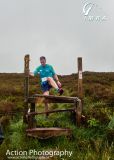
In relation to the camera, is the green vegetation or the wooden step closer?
the green vegetation

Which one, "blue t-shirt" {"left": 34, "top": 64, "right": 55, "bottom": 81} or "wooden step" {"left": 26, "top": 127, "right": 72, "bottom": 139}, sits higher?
"blue t-shirt" {"left": 34, "top": 64, "right": 55, "bottom": 81}

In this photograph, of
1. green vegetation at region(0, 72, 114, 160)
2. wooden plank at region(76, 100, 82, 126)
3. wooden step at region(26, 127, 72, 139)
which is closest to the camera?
green vegetation at region(0, 72, 114, 160)

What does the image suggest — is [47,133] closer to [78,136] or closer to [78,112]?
[78,136]

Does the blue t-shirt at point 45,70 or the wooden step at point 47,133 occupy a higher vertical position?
the blue t-shirt at point 45,70

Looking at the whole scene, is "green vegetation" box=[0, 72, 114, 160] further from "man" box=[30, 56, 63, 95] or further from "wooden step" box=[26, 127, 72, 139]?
"man" box=[30, 56, 63, 95]

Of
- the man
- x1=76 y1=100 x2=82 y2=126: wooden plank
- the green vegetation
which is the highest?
the man

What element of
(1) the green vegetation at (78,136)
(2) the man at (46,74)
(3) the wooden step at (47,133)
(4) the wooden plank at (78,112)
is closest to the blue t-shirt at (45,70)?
(2) the man at (46,74)

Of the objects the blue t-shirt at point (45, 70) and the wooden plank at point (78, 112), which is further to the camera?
the blue t-shirt at point (45, 70)

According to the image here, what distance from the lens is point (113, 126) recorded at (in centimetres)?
1152

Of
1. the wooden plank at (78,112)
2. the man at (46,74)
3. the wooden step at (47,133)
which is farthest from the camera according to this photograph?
the man at (46,74)

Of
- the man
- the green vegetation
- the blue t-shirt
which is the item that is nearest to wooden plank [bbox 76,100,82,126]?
the green vegetation

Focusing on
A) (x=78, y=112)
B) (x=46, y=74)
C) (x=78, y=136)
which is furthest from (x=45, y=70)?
(x=78, y=136)

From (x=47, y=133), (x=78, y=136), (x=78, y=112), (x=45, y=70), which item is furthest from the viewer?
(x=45, y=70)

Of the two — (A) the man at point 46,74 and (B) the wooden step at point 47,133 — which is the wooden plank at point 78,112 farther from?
(A) the man at point 46,74
